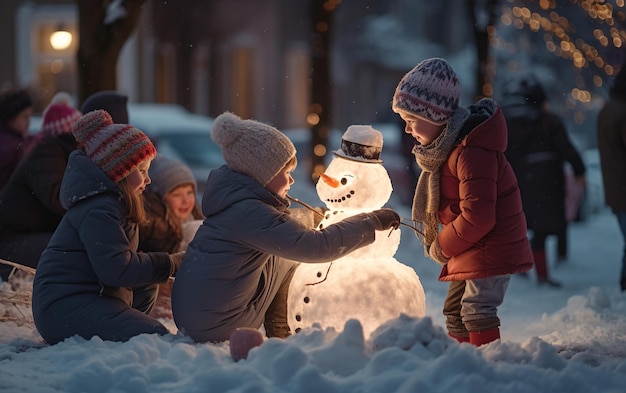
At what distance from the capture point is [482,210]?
566cm

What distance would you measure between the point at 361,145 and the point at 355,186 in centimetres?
23

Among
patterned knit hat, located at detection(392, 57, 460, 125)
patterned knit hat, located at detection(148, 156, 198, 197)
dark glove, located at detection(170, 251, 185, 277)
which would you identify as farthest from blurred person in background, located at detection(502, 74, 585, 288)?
dark glove, located at detection(170, 251, 185, 277)

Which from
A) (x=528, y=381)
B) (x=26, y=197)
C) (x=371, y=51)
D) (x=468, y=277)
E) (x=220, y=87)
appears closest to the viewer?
(x=528, y=381)

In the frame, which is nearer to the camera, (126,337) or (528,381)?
(528,381)

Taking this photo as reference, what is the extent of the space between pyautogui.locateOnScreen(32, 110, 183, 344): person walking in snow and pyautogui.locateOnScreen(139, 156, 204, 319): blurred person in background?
46.1 inches

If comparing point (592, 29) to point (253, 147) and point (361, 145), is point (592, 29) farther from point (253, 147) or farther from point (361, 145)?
point (253, 147)

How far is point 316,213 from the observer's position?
6.00 m

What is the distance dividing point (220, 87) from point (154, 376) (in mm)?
28728

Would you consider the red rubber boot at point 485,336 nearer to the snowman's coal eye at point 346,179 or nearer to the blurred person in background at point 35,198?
the snowman's coal eye at point 346,179

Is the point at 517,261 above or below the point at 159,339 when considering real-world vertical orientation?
above

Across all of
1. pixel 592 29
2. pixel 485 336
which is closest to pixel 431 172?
pixel 485 336

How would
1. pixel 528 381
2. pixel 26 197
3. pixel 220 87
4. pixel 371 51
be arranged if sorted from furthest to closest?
pixel 371 51 < pixel 220 87 < pixel 26 197 < pixel 528 381

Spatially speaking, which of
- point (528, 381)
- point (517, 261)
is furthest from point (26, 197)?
point (528, 381)

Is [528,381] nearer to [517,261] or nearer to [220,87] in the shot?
[517,261]
